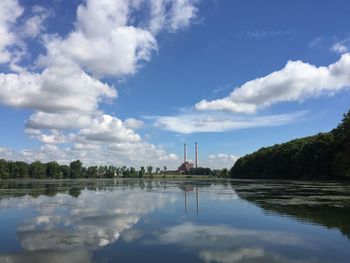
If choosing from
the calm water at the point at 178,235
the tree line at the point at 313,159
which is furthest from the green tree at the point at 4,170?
the calm water at the point at 178,235

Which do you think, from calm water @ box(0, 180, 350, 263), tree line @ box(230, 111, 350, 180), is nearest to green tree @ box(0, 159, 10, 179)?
tree line @ box(230, 111, 350, 180)

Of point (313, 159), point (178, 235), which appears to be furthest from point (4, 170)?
point (178, 235)

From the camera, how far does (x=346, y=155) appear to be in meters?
82.7

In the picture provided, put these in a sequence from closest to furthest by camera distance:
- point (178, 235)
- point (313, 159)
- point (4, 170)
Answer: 1. point (178, 235)
2. point (313, 159)
3. point (4, 170)

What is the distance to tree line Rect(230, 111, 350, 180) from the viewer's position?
284ft

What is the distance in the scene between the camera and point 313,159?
349 feet

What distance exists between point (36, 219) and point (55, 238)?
7545mm

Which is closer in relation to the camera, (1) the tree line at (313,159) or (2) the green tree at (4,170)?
(1) the tree line at (313,159)

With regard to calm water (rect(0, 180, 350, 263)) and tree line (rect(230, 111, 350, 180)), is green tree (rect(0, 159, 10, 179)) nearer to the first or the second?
tree line (rect(230, 111, 350, 180))

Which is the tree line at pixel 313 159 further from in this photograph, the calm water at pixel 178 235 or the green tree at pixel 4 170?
the green tree at pixel 4 170

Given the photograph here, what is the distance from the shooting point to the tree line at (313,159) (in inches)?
3403

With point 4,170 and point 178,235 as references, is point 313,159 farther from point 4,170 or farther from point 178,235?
point 4,170

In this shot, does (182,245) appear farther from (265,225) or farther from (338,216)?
(338,216)

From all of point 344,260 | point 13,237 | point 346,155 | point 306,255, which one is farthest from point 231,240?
point 346,155
